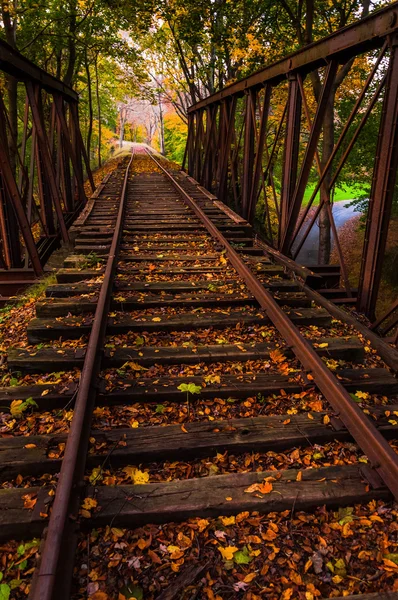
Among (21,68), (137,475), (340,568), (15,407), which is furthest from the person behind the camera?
(21,68)

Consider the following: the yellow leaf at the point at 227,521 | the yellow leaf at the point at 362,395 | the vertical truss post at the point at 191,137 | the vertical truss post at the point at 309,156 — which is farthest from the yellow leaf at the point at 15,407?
the vertical truss post at the point at 191,137

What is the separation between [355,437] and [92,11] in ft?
58.3

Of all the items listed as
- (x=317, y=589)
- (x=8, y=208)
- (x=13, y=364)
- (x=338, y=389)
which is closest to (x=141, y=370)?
(x=13, y=364)

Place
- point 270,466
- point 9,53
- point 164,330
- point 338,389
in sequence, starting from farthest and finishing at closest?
point 9,53, point 164,330, point 338,389, point 270,466

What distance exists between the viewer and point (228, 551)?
2.00 metres

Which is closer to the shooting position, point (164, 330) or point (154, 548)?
point (154, 548)

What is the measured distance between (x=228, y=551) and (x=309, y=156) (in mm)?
5162

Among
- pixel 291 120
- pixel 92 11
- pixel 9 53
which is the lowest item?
pixel 291 120

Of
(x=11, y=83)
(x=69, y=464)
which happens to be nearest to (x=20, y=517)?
(x=69, y=464)

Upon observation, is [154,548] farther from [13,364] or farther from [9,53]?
[9,53]

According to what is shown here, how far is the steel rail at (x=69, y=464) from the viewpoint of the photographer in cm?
167

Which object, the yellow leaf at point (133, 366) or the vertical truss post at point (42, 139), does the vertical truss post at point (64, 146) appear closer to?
the vertical truss post at point (42, 139)

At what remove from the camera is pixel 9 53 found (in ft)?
17.9

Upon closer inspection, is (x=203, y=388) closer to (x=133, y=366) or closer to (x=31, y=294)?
(x=133, y=366)
